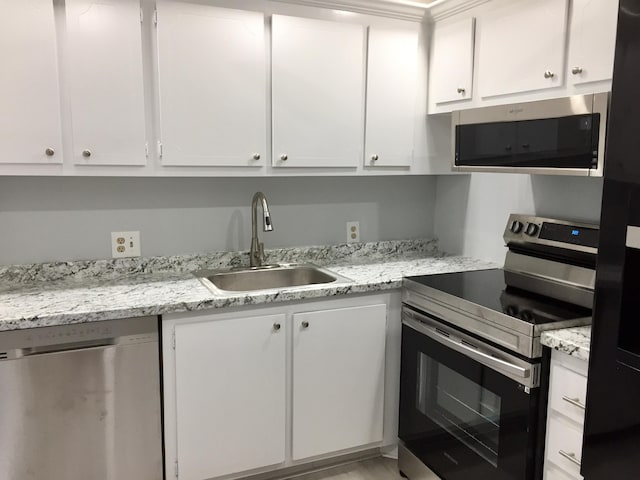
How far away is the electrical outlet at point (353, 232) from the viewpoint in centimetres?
287

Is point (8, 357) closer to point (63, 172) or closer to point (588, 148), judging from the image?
point (63, 172)

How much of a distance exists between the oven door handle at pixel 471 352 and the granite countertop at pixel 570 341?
124mm

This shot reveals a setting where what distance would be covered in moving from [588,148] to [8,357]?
79.5 inches

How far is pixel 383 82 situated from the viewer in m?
2.48

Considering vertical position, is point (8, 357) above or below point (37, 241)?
below

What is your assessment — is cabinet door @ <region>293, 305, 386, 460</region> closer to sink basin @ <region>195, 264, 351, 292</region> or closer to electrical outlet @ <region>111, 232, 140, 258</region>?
sink basin @ <region>195, 264, 351, 292</region>

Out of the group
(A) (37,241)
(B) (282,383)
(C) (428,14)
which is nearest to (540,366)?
(B) (282,383)

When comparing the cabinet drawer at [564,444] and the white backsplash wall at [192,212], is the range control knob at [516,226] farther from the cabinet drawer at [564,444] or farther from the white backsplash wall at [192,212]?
the cabinet drawer at [564,444]

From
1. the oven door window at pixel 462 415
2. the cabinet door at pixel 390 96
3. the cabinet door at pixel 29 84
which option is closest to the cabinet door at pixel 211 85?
the cabinet door at pixel 29 84

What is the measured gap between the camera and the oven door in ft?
5.71

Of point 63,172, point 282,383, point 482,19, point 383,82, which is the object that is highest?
point 482,19

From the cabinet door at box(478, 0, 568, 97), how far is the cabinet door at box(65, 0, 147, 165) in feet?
4.60

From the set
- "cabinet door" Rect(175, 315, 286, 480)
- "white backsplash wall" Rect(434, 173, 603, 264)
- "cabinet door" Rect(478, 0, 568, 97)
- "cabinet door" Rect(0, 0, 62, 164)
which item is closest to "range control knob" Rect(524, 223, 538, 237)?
"white backsplash wall" Rect(434, 173, 603, 264)

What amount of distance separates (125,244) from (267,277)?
668 millimetres
